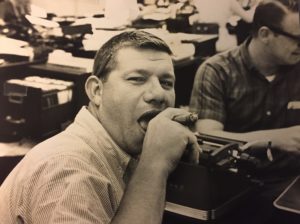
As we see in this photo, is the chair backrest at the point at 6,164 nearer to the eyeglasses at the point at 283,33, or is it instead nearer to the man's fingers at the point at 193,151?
the man's fingers at the point at 193,151

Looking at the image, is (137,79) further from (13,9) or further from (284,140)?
(13,9)

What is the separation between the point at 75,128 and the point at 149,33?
40 centimetres

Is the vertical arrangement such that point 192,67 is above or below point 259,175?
above

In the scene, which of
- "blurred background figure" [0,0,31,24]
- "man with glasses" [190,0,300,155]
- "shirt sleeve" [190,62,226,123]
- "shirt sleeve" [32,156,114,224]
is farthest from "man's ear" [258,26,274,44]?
"blurred background figure" [0,0,31,24]

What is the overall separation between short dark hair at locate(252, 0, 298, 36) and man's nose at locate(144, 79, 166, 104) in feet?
1.15

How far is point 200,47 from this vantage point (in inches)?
58.7

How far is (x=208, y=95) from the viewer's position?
4.88 feet

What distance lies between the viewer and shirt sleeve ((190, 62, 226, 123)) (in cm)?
148

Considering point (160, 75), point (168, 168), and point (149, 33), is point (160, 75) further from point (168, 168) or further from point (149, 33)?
point (168, 168)

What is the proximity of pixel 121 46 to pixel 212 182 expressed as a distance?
0.53 m

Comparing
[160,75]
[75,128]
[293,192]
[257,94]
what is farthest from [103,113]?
[293,192]

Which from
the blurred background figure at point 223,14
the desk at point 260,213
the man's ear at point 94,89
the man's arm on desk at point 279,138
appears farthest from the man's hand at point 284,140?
the man's ear at point 94,89

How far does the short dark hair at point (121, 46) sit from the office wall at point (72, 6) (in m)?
0.17

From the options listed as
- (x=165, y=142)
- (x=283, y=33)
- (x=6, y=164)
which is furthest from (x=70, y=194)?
(x=283, y=33)
